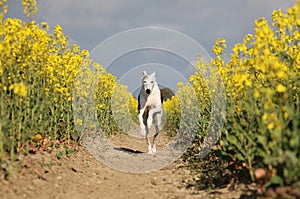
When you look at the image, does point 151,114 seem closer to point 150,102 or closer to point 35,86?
point 150,102

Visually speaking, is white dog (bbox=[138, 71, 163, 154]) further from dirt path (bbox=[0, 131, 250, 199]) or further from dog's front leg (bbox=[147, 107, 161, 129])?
dirt path (bbox=[0, 131, 250, 199])

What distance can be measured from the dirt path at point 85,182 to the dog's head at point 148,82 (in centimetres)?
251

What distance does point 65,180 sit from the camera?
5871 mm

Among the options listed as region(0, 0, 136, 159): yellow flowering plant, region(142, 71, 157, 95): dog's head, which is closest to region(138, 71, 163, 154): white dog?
region(142, 71, 157, 95): dog's head

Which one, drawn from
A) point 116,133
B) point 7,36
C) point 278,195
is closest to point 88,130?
point 7,36

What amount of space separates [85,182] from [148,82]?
391 cm

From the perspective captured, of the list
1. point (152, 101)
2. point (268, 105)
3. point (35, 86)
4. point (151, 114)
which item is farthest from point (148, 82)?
point (268, 105)

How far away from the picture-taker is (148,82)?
9.34 m

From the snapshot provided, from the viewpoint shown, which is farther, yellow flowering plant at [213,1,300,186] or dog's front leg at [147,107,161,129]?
dog's front leg at [147,107,161,129]

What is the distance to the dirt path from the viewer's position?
16.4 feet

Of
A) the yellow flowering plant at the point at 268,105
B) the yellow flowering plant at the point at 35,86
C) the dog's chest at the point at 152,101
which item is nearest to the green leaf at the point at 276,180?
A: the yellow flowering plant at the point at 268,105

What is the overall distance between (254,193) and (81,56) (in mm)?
6194

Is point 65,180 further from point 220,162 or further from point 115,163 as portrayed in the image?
point 220,162

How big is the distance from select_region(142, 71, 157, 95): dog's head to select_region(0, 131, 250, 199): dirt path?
8.24 feet
